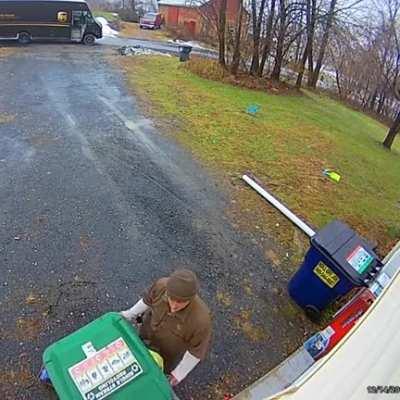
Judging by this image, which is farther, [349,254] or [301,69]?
[301,69]

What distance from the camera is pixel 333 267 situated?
4.25m

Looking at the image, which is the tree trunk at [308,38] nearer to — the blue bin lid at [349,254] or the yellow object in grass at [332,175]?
the yellow object in grass at [332,175]

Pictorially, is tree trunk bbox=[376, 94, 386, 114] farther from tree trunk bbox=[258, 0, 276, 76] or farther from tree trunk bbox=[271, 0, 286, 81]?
tree trunk bbox=[258, 0, 276, 76]

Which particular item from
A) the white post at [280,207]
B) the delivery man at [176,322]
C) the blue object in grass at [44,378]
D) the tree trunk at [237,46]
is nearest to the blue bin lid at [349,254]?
the white post at [280,207]

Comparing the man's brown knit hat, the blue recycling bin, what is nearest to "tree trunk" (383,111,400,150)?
the blue recycling bin

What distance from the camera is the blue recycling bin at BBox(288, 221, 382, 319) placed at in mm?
4188

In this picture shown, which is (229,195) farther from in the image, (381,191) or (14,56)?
(14,56)

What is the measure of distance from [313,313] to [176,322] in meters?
2.34

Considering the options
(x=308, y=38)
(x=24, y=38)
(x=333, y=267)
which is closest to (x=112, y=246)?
(x=333, y=267)

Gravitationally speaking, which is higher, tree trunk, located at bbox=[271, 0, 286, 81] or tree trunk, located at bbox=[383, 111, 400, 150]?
tree trunk, located at bbox=[271, 0, 286, 81]

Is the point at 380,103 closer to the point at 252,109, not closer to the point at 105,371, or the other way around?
the point at 252,109

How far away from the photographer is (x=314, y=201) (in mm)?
7172

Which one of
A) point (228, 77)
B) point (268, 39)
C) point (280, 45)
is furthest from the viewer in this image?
point (280, 45)

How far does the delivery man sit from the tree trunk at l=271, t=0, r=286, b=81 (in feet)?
46.8
